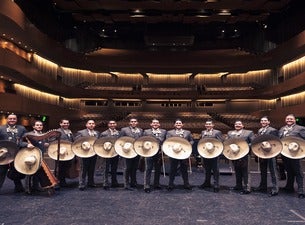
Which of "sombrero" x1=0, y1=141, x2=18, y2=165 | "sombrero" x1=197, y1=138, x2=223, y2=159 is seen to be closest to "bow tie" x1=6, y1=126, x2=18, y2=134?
"sombrero" x1=0, y1=141, x2=18, y2=165

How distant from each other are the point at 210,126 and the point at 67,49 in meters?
22.2

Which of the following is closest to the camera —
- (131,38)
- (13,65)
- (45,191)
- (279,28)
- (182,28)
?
(45,191)

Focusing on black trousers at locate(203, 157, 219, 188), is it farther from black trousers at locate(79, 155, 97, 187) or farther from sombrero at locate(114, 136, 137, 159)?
black trousers at locate(79, 155, 97, 187)

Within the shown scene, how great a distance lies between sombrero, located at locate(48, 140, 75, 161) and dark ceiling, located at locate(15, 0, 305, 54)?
55.3 ft

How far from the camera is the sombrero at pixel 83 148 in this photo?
8023 millimetres

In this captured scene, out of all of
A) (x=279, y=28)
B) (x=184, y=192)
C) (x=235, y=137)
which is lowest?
(x=184, y=192)

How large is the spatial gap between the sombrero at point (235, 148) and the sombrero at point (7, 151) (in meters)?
4.76

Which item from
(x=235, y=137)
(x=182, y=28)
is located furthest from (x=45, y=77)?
(x=235, y=137)

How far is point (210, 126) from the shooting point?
8.59m

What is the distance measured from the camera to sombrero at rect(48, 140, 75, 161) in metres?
8.15

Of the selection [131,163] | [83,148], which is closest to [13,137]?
[83,148]

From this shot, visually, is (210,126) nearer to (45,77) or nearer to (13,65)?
(13,65)

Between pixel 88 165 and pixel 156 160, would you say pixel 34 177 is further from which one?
pixel 156 160

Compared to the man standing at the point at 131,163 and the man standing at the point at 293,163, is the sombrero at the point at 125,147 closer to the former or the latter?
the man standing at the point at 131,163
